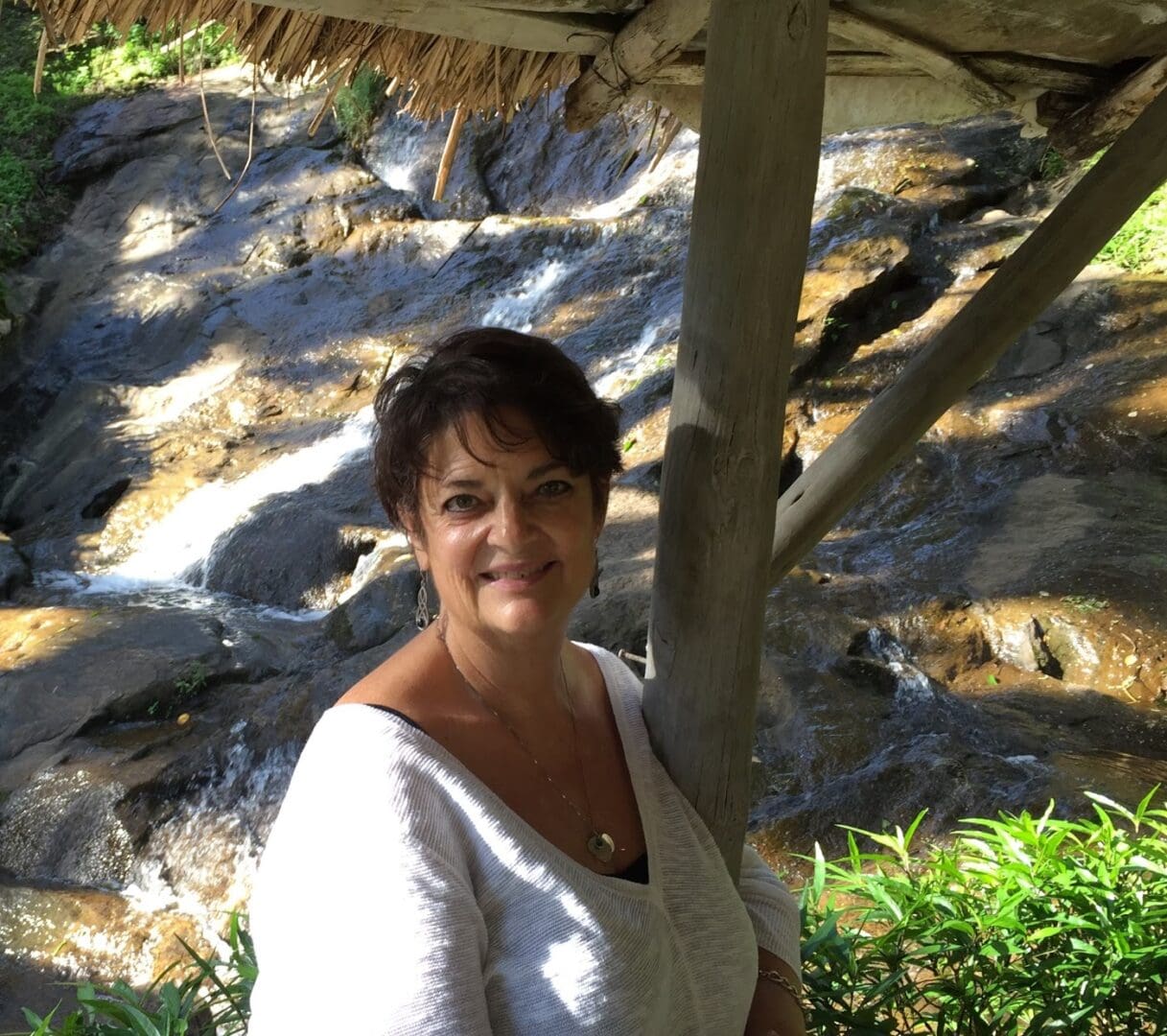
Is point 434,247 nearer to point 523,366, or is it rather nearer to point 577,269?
point 577,269

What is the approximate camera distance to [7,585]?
7.99 metres

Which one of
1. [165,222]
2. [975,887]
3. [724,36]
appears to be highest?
[165,222]

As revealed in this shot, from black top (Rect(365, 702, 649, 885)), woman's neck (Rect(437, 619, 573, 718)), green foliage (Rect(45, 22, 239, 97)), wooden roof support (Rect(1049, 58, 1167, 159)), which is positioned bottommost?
black top (Rect(365, 702, 649, 885))

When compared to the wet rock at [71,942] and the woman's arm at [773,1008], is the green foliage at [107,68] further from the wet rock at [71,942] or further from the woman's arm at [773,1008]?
the woman's arm at [773,1008]

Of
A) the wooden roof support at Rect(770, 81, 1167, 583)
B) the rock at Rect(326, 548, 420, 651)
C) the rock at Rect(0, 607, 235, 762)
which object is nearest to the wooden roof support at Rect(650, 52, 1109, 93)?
the wooden roof support at Rect(770, 81, 1167, 583)

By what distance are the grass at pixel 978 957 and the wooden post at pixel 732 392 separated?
868 mm

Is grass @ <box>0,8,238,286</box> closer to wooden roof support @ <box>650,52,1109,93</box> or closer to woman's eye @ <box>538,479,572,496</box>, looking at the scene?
wooden roof support @ <box>650,52,1109,93</box>

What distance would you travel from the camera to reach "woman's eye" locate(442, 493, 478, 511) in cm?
158

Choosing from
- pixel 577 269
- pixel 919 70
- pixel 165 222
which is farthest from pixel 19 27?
pixel 919 70

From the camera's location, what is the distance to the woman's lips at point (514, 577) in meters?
1.56

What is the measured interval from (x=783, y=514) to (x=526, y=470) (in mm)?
663

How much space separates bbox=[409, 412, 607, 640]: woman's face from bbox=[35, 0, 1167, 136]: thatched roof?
79 cm

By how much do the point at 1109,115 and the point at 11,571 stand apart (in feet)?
25.4

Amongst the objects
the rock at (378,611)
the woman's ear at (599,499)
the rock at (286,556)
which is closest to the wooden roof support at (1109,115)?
the woman's ear at (599,499)
